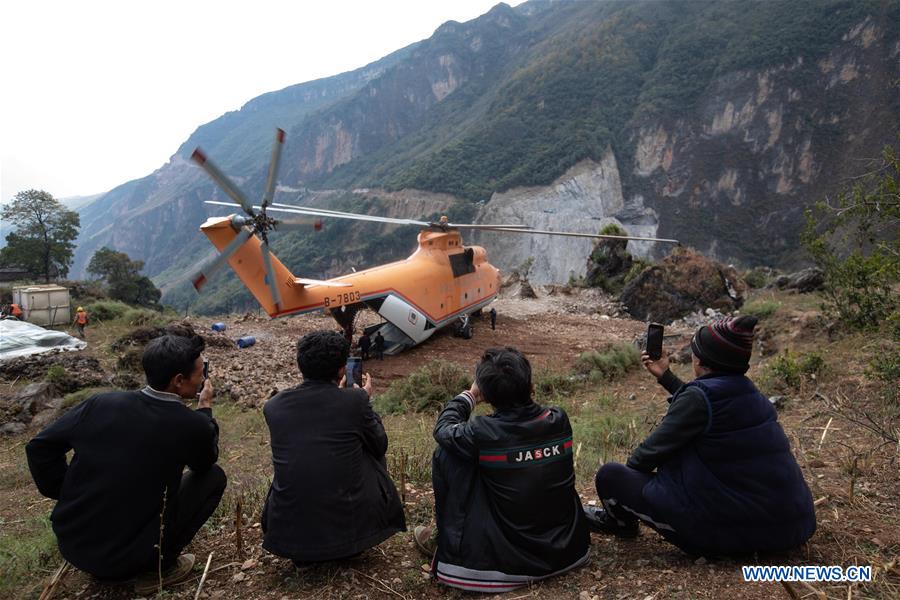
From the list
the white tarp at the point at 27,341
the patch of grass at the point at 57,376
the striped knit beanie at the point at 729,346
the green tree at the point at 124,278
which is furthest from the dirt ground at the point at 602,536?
the green tree at the point at 124,278

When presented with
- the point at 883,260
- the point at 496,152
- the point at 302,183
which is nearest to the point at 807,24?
the point at 496,152

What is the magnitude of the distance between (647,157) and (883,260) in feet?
255

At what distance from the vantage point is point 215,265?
7902 mm

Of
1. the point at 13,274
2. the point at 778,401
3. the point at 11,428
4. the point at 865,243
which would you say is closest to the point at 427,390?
the point at 778,401

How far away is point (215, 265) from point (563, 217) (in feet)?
208

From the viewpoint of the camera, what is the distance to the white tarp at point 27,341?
10.7m

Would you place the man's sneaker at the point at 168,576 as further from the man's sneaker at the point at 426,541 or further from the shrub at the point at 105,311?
the shrub at the point at 105,311

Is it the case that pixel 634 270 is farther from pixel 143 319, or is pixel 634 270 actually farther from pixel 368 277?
pixel 143 319

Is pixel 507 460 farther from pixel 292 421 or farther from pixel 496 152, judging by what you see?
pixel 496 152

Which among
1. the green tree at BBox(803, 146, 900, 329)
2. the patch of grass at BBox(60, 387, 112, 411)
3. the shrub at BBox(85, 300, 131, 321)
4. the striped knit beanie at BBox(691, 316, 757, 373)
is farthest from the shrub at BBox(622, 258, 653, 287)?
the striped knit beanie at BBox(691, 316, 757, 373)

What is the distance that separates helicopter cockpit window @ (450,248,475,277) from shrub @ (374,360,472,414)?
5420mm

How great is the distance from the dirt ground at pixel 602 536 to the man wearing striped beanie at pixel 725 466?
24 centimetres

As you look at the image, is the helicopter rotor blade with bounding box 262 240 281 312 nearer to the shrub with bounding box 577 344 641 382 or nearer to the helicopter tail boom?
the helicopter tail boom

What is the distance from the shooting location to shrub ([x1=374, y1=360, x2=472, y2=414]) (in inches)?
344
